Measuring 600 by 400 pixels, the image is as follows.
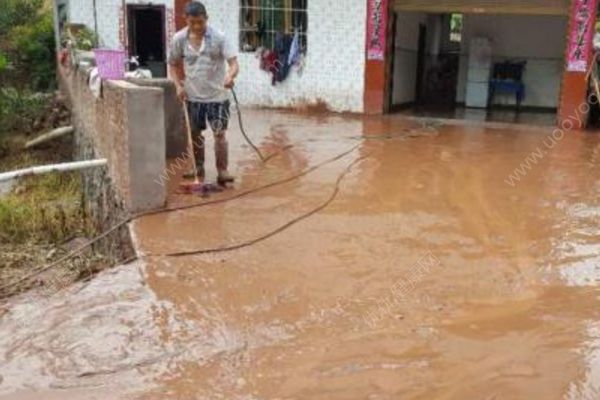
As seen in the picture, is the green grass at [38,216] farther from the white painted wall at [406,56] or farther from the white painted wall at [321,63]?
the white painted wall at [406,56]

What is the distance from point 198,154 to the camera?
23.8 ft

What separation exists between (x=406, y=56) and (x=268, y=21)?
3102 mm

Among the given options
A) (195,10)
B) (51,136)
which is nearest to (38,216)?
(195,10)

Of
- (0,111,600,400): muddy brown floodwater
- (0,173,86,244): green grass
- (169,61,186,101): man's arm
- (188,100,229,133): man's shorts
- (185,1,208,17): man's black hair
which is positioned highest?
(185,1,208,17): man's black hair

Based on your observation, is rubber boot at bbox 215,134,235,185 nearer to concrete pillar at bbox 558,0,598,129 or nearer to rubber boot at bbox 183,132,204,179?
rubber boot at bbox 183,132,204,179

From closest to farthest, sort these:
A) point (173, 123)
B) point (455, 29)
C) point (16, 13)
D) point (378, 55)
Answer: point (173, 123)
point (378, 55)
point (16, 13)
point (455, 29)

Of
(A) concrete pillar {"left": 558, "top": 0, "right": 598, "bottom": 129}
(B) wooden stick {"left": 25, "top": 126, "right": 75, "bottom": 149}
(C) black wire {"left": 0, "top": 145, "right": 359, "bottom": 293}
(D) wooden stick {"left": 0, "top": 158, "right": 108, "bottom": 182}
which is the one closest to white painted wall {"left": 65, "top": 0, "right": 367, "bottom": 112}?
(B) wooden stick {"left": 25, "top": 126, "right": 75, "bottom": 149}

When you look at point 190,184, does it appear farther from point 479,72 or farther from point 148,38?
point 479,72

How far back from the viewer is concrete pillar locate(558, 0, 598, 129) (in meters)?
11.8

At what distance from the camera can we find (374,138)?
10.6 metres

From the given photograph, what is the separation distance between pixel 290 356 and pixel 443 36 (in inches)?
636

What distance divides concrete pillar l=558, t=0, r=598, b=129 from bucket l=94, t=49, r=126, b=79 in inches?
309

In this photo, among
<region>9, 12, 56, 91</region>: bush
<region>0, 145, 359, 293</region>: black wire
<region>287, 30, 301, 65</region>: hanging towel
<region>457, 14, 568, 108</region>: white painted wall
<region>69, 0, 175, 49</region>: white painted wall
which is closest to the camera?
<region>0, 145, 359, 293</region>: black wire

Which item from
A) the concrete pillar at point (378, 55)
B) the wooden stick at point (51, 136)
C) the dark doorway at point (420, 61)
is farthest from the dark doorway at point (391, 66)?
the wooden stick at point (51, 136)
